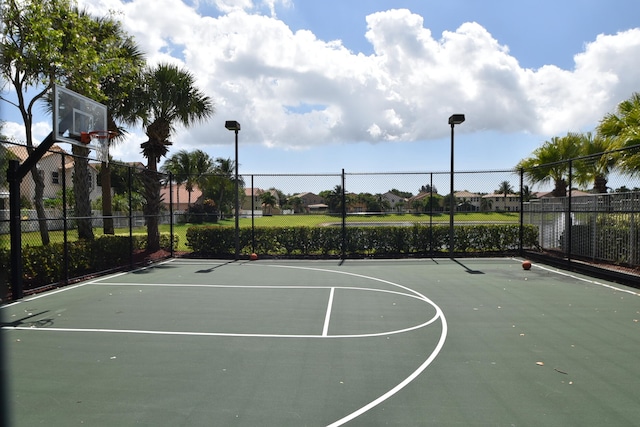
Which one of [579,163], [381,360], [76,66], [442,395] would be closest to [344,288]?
[381,360]

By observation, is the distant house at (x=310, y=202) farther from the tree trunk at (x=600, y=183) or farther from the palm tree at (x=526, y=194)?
the tree trunk at (x=600, y=183)

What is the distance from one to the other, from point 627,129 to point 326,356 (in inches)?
451

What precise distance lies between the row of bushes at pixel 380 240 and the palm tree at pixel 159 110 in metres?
3.37

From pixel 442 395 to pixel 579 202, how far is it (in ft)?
38.2

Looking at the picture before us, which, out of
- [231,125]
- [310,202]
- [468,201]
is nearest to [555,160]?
[468,201]

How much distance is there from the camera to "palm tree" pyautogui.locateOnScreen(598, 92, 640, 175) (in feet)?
35.9

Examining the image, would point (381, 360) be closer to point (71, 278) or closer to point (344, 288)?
point (344, 288)

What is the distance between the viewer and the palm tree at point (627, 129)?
35.9 ft

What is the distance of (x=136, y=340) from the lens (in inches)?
225

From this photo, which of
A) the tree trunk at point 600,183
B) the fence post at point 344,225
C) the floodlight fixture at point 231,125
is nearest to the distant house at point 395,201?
the fence post at point 344,225

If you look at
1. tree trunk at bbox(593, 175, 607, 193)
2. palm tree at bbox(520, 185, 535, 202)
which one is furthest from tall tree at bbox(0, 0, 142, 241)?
tree trunk at bbox(593, 175, 607, 193)

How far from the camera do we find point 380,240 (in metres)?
15.6

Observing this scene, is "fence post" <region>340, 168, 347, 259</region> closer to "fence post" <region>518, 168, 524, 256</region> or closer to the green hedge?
"fence post" <region>518, 168, 524, 256</region>

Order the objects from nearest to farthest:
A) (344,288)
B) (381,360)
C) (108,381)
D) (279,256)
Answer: (108,381) < (381,360) < (344,288) < (279,256)
